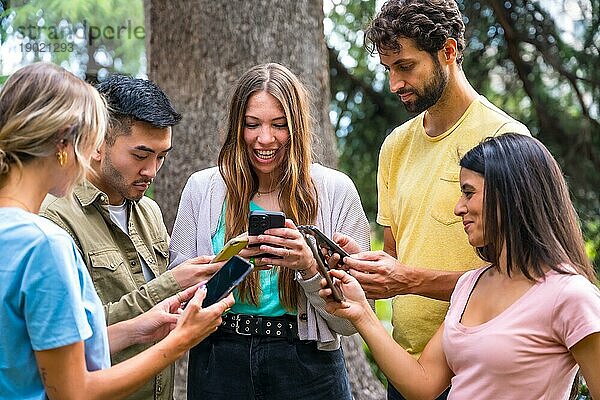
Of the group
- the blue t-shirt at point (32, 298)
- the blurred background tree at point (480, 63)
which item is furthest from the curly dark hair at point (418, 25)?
the blurred background tree at point (480, 63)

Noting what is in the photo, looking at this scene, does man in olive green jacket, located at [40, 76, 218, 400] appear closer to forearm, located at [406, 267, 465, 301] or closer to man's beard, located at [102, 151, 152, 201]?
man's beard, located at [102, 151, 152, 201]

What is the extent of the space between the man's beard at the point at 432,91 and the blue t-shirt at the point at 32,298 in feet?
4.68

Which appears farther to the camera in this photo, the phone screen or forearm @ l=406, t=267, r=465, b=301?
forearm @ l=406, t=267, r=465, b=301

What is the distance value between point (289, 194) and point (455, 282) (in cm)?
66

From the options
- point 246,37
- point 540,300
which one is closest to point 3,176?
point 540,300

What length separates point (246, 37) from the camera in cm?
486

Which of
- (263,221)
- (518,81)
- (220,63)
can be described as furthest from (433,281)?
(518,81)

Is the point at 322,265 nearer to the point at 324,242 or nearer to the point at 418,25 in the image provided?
the point at 324,242

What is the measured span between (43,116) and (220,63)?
292 centimetres

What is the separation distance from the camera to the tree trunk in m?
4.85

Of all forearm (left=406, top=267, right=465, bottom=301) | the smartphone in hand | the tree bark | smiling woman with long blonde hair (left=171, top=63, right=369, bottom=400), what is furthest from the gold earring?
the tree bark

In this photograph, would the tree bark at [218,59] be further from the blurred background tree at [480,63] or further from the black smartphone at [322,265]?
the black smartphone at [322,265]

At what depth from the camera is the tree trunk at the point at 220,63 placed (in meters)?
4.85

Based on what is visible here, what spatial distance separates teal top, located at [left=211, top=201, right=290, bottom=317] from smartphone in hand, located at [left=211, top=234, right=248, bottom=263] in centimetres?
19
